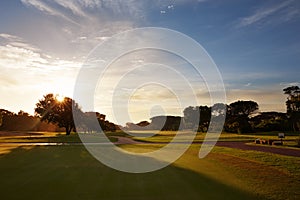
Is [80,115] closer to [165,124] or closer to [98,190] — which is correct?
[165,124]

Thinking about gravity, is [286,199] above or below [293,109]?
below

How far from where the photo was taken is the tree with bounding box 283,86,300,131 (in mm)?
80787

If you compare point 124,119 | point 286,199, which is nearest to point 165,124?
point 124,119

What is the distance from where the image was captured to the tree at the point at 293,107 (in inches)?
3181

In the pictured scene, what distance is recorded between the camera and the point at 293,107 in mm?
92688

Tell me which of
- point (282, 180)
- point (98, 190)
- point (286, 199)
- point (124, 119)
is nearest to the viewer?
point (286, 199)

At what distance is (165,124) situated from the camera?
135 m

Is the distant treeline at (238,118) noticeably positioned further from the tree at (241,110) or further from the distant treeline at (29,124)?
the distant treeline at (29,124)

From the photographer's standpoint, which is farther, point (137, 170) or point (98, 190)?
point (137, 170)

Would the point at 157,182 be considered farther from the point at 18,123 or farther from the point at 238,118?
the point at 18,123

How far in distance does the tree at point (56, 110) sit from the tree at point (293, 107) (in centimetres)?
5865

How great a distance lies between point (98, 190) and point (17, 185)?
4.22 meters

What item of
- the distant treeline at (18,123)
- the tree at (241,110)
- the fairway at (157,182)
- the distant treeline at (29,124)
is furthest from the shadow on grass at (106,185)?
the distant treeline at (18,123)

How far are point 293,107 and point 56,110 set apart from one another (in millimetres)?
71112
